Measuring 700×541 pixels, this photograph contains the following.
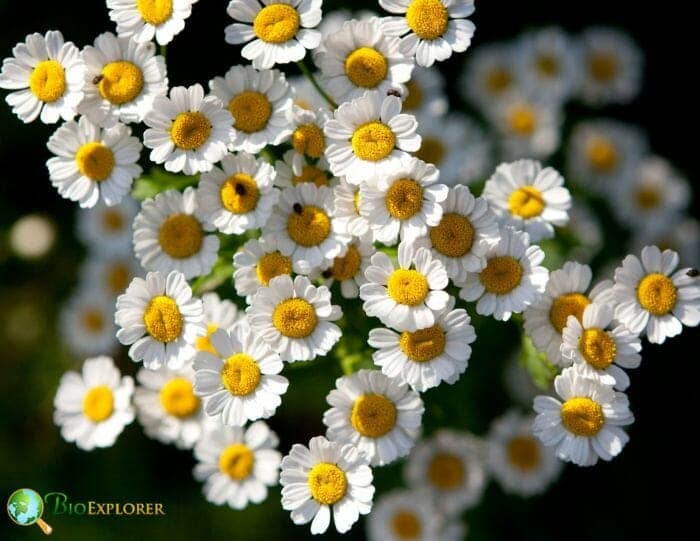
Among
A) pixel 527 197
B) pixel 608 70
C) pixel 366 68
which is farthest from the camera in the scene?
pixel 608 70

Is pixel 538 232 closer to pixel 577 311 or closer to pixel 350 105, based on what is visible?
pixel 577 311

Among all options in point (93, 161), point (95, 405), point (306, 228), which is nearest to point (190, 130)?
point (93, 161)

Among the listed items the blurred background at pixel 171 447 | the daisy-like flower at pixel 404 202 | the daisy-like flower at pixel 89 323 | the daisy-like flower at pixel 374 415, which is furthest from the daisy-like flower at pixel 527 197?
the daisy-like flower at pixel 89 323

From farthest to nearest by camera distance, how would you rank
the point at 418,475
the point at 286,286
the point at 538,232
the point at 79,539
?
the point at 79,539
the point at 418,475
the point at 538,232
the point at 286,286

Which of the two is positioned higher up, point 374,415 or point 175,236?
point 175,236

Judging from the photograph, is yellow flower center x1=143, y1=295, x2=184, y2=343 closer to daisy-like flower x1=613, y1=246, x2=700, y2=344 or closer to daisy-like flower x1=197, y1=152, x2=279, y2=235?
daisy-like flower x1=197, y1=152, x2=279, y2=235

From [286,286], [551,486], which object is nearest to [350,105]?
[286,286]

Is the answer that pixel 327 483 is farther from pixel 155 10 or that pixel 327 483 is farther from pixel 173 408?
pixel 155 10
